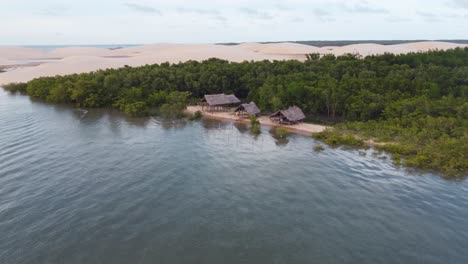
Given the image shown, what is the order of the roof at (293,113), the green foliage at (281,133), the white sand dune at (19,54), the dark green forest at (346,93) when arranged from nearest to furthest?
the dark green forest at (346,93), the green foliage at (281,133), the roof at (293,113), the white sand dune at (19,54)

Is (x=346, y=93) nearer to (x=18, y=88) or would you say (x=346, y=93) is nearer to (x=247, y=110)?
(x=247, y=110)

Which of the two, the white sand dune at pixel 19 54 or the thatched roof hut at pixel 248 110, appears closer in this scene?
the thatched roof hut at pixel 248 110

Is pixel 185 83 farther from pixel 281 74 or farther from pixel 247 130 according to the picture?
pixel 247 130

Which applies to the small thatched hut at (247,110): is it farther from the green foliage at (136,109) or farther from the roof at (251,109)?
the green foliage at (136,109)

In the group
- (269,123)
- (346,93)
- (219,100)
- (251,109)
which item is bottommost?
(269,123)

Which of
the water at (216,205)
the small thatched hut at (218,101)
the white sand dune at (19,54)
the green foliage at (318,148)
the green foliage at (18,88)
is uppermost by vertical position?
the white sand dune at (19,54)

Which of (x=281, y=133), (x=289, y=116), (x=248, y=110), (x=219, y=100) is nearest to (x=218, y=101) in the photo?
(x=219, y=100)

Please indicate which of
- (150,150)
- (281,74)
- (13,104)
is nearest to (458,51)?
(281,74)

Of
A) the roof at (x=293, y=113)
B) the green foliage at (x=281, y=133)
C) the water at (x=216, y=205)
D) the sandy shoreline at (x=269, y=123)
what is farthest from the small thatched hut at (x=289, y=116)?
the water at (x=216, y=205)
